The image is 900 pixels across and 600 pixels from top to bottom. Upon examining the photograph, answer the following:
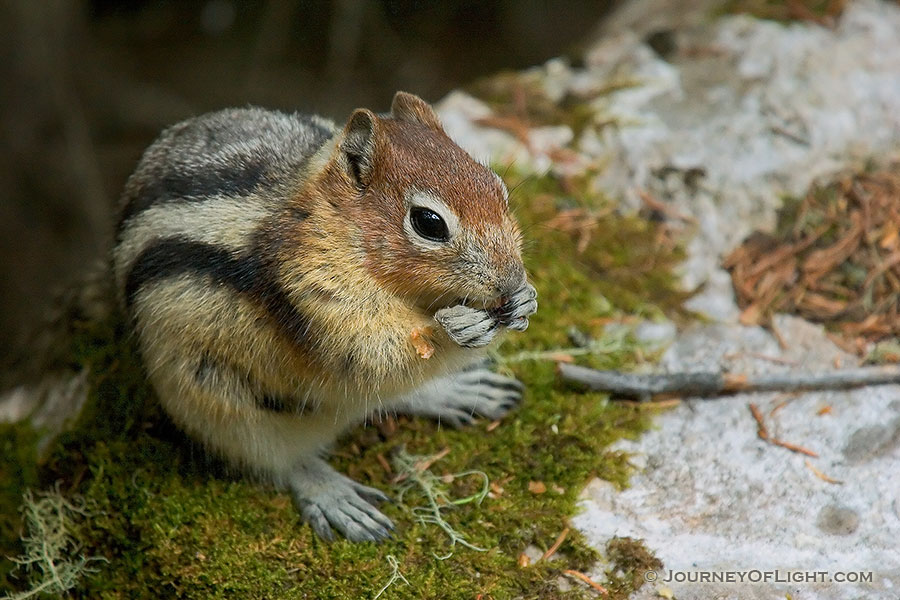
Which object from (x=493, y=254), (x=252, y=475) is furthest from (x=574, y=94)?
(x=252, y=475)

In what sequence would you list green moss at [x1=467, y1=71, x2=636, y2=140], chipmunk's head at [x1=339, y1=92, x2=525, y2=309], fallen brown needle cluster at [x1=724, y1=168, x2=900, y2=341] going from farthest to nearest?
green moss at [x1=467, y1=71, x2=636, y2=140] → fallen brown needle cluster at [x1=724, y1=168, x2=900, y2=341] → chipmunk's head at [x1=339, y1=92, x2=525, y2=309]

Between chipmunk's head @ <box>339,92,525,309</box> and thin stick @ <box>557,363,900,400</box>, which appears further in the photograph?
thin stick @ <box>557,363,900,400</box>

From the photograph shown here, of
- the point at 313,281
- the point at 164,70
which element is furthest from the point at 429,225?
the point at 164,70

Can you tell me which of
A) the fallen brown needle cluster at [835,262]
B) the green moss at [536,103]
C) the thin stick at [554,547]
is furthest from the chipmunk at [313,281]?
the green moss at [536,103]

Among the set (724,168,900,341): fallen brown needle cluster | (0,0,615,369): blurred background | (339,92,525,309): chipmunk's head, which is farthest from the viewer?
(0,0,615,369): blurred background

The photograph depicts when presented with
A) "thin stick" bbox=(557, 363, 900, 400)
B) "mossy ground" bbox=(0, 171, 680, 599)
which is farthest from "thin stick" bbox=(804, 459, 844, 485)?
"mossy ground" bbox=(0, 171, 680, 599)

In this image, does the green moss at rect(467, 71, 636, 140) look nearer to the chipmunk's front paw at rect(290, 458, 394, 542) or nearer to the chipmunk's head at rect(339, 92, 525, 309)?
the chipmunk's head at rect(339, 92, 525, 309)

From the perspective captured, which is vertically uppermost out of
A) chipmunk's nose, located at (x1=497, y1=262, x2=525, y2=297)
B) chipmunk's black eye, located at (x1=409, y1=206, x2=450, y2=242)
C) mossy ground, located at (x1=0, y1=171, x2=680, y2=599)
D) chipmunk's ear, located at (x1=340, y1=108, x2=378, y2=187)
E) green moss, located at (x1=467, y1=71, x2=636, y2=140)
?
chipmunk's ear, located at (x1=340, y1=108, x2=378, y2=187)

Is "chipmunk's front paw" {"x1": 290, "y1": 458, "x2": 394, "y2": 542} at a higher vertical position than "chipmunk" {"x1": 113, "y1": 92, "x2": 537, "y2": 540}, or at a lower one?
lower
